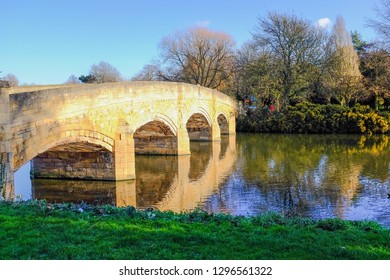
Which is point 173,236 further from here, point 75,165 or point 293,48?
point 293,48

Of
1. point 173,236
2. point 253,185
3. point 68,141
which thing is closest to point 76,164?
point 68,141

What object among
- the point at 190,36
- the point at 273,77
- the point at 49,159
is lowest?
the point at 49,159

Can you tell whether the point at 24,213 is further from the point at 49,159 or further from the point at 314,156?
the point at 314,156

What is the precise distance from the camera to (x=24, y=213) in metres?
6.36

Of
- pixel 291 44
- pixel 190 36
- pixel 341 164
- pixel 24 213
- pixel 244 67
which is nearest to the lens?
pixel 24 213

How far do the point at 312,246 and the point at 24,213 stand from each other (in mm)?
4302

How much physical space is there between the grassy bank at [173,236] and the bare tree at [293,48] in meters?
28.3

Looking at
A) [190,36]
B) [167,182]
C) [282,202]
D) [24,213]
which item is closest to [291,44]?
[190,36]

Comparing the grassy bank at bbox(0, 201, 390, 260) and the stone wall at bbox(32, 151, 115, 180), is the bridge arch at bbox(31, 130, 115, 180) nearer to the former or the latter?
the stone wall at bbox(32, 151, 115, 180)

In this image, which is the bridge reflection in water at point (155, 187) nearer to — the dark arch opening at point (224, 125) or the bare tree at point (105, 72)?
the dark arch opening at point (224, 125)

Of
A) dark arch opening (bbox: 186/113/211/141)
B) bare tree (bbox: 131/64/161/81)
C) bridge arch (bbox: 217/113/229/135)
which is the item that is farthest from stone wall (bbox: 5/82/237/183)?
bare tree (bbox: 131/64/161/81)

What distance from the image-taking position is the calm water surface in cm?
990

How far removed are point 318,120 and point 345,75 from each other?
4899 millimetres

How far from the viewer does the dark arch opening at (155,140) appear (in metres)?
19.7
